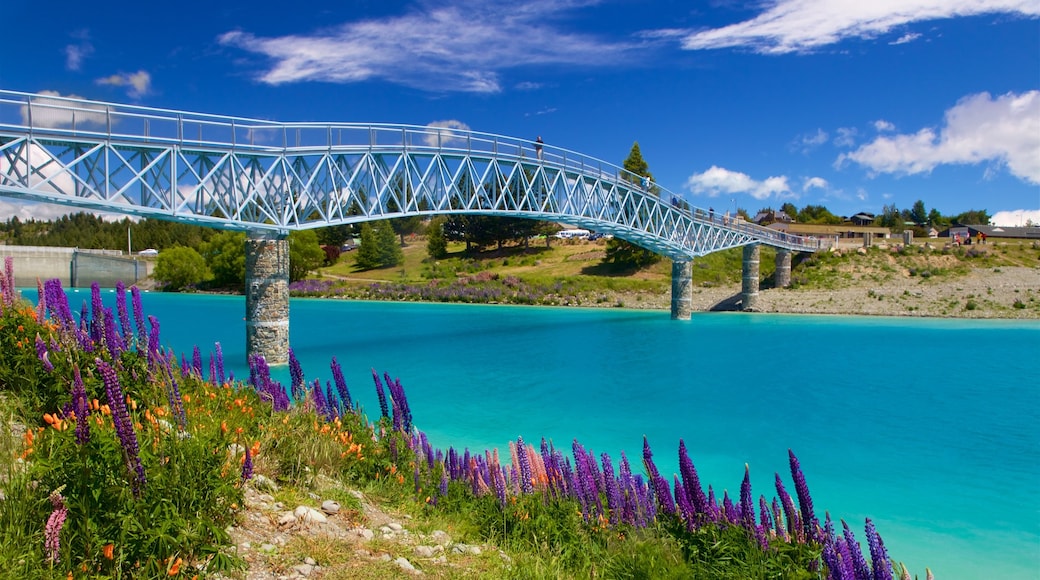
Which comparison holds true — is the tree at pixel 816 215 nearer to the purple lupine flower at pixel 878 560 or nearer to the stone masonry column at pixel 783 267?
the stone masonry column at pixel 783 267

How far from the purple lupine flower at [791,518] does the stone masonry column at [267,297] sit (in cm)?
2695

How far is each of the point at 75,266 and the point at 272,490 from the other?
118 meters

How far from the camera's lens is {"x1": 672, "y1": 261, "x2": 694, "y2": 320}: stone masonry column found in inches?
2302

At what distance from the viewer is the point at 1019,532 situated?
11500 mm

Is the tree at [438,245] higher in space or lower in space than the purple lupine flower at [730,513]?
higher

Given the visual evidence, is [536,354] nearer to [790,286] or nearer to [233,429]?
[233,429]

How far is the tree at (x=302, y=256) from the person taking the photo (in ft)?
301

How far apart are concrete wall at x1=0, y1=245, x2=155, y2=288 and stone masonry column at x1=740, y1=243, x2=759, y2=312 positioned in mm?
90107

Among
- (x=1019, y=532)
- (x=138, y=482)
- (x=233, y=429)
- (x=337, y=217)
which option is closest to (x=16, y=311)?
(x=233, y=429)

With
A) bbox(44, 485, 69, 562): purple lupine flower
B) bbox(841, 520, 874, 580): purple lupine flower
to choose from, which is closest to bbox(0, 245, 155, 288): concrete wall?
bbox(44, 485, 69, 562): purple lupine flower

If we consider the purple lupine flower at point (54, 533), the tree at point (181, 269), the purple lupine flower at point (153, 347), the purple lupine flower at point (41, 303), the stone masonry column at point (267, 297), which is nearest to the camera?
the purple lupine flower at point (54, 533)

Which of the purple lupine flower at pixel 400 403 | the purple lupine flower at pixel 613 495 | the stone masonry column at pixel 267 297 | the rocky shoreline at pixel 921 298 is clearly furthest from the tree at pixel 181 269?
the purple lupine flower at pixel 613 495

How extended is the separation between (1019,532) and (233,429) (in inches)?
503

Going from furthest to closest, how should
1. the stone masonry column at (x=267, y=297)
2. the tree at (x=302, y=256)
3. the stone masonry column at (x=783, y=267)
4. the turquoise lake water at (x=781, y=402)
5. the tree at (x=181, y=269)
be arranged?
1. the tree at (x=181, y=269)
2. the tree at (x=302, y=256)
3. the stone masonry column at (x=783, y=267)
4. the stone masonry column at (x=267, y=297)
5. the turquoise lake water at (x=781, y=402)
